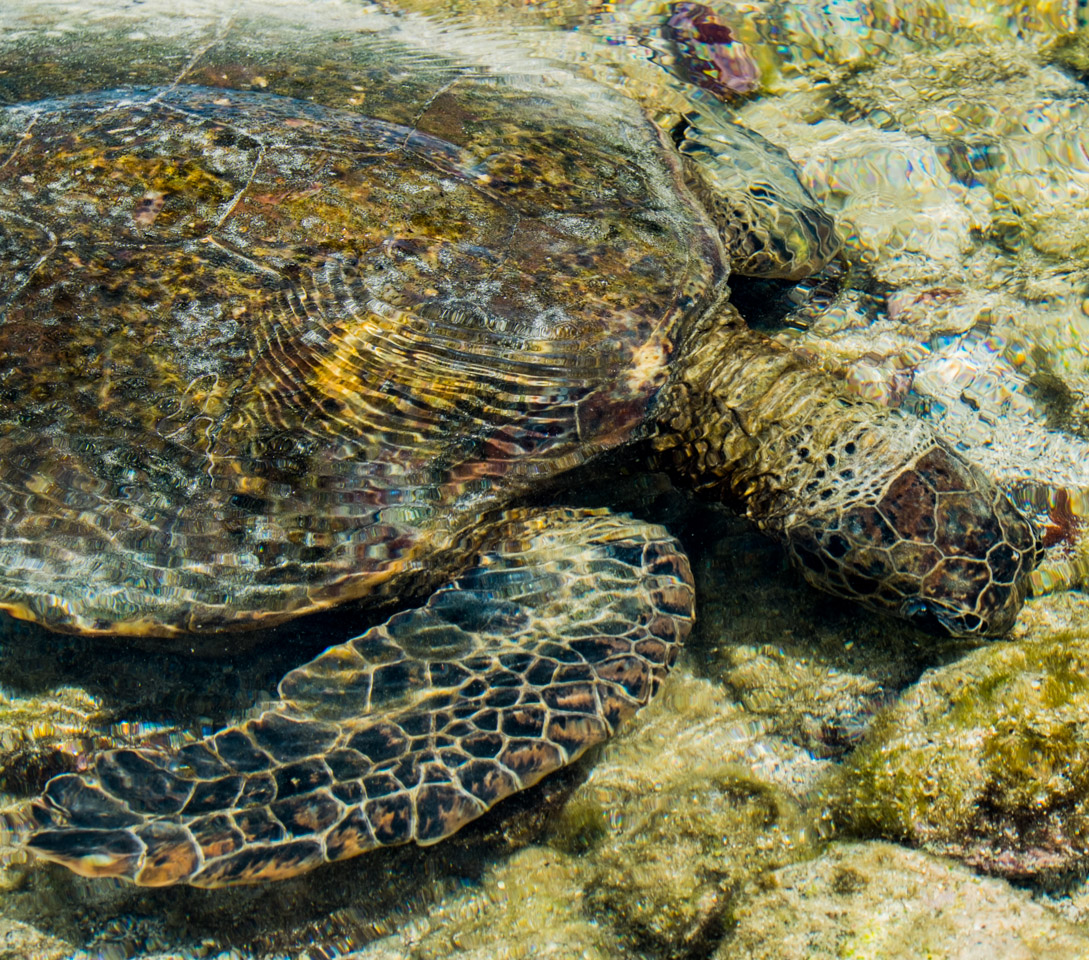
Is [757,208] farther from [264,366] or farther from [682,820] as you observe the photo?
[682,820]

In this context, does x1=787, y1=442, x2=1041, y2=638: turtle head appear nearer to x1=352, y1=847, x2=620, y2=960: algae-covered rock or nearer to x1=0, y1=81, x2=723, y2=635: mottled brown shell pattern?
x1=0, y1=81, x2=723, y2=635: mottled brown shell pattern

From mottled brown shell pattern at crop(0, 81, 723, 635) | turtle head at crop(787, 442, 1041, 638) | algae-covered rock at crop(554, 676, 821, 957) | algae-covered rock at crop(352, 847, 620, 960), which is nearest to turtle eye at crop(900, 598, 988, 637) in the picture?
turtle head at crop(787, 442, 1041, 638)

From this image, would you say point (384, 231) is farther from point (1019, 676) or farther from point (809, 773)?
point (1019, 676)

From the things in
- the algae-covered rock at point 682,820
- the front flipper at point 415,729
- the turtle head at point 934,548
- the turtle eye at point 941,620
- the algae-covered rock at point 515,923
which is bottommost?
the algae-covered rock at point 515,923

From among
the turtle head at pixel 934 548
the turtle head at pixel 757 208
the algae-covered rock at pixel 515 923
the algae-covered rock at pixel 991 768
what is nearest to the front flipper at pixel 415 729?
the algae-covered rock at pixel 515 923

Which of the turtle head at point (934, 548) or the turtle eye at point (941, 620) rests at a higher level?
the turtle head at point (934, 548)

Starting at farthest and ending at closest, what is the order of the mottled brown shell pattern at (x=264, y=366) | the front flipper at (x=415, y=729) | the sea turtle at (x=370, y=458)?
the mottled brown shell pattern at (x=264, y=366) < the sea turtle at (x=370, y=458) < the front flipper at (x=415, y=729)

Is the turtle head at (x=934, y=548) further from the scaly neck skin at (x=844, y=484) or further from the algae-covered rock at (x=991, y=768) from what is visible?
the algae-covered rock at (x=991, y=768)

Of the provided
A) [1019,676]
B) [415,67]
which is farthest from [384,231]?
[1019,676]
